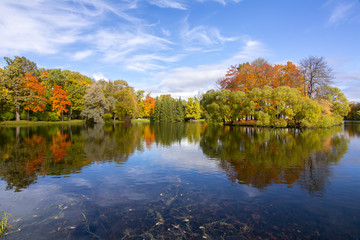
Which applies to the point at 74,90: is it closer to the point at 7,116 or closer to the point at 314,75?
the point at 7,116

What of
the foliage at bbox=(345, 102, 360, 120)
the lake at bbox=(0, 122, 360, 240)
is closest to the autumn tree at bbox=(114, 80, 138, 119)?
the lake at bbox=(0, 122, 360, 240)

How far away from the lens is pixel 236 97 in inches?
1834

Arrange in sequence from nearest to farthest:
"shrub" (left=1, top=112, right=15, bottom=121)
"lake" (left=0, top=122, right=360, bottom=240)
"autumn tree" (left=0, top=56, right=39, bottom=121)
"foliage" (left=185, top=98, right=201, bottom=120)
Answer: "lake" (left=0, top=122, right=360, bottom=240)
"autumn tree" (left=0, top=56, right=39, bottom=121)
"shrub" (left=1, top=112, right=15, bottom=121)
"foliage" (left=185, top=98, right=201, bottom=120)

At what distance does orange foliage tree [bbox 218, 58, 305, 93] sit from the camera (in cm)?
4709

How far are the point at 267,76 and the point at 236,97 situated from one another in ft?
33.3

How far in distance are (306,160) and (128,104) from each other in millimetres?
61539

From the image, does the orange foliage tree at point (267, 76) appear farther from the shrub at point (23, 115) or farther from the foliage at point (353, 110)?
the foliage at point (353, 110)

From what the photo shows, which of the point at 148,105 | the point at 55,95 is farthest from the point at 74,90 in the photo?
the point at 148,105

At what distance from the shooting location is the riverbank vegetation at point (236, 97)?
4062cm

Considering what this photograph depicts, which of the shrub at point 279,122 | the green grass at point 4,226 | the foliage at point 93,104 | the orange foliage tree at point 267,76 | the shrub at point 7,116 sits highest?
the orange foliage tree at point 267,76

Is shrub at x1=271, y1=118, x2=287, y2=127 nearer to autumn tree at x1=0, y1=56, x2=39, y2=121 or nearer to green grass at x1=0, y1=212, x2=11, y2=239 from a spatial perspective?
green grass at x1=0, y1=212, x2=11, y2=239

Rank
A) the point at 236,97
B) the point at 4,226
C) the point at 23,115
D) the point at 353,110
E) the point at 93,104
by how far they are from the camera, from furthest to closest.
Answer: the point at 353,110 → the point at 93,104 → the point at 23,115 → the point at 236,97 → the point at 4,226

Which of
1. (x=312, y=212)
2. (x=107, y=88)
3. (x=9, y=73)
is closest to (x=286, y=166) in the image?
(x=312, y=212)

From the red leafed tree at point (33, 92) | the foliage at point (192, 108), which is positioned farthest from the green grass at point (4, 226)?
the foliage at point (192, 108)
